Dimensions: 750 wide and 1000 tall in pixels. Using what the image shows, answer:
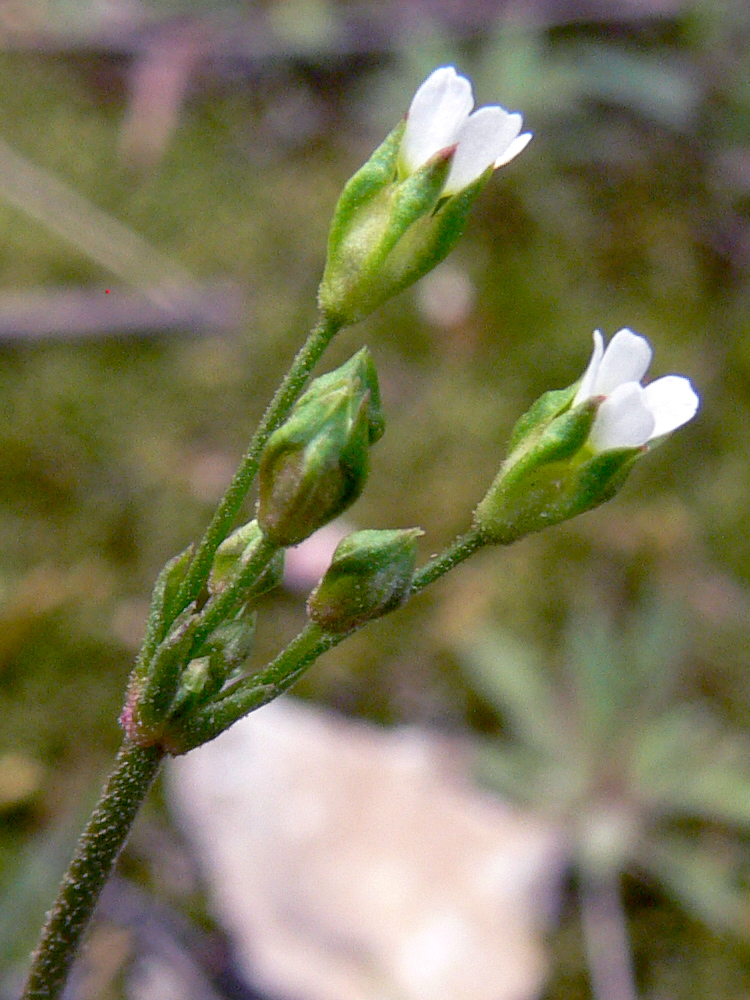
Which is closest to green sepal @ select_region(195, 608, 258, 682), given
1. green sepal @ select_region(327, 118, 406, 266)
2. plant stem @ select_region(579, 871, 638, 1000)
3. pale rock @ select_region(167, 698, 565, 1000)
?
green sepal @ select_region(327, 118, 406, 266)

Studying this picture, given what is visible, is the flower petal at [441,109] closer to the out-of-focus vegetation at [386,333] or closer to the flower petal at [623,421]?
the flower petal at [623,421]

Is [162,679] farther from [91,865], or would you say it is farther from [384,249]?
[384,249]

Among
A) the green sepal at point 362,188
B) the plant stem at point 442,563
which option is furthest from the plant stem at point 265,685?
the green sepal at point 362,188

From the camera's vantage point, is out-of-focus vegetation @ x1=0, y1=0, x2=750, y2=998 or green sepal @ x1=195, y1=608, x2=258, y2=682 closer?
green sepal @ x1=195, y1=608, x2=258, y2=682

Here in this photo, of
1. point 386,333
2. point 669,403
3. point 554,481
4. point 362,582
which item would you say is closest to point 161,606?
point 362,582

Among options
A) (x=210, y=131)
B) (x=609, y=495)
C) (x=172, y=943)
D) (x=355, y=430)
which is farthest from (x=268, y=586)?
(x=210, y=131)

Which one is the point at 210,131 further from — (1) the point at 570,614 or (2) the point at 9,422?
(1) the point at 570,614

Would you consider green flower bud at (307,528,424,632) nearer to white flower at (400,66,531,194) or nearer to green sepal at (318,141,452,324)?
green sepal at (318,141,452,324)
